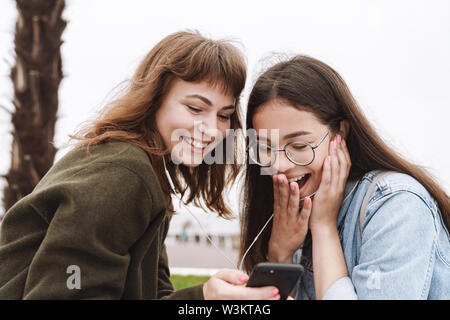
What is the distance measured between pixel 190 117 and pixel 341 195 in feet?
2.84

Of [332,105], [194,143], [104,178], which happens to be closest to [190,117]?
[194,143]

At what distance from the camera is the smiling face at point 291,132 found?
7.95 ft

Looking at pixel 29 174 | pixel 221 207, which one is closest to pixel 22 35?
pixel 29 174

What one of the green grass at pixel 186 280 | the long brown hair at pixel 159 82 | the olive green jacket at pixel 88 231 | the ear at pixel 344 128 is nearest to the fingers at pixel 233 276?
the olive green jacket at pixel 88 231

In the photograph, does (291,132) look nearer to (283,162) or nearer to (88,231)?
(283,162)

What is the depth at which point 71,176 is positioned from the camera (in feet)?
6.59

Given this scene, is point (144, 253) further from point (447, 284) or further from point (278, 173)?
point (447, 284)

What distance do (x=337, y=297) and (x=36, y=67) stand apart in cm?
360

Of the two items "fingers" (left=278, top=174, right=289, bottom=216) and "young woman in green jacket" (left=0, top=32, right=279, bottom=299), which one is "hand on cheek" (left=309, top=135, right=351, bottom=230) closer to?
"fingers" (left=278, top=174, right=289, bottom=216)

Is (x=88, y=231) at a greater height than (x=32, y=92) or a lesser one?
lesser

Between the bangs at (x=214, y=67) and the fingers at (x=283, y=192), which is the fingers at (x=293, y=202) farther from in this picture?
the bangs at (x=214, y=67)

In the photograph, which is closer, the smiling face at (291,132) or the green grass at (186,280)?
the smiling face at (291,132)

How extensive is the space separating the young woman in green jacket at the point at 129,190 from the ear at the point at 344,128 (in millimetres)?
579

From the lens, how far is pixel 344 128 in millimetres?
2568
